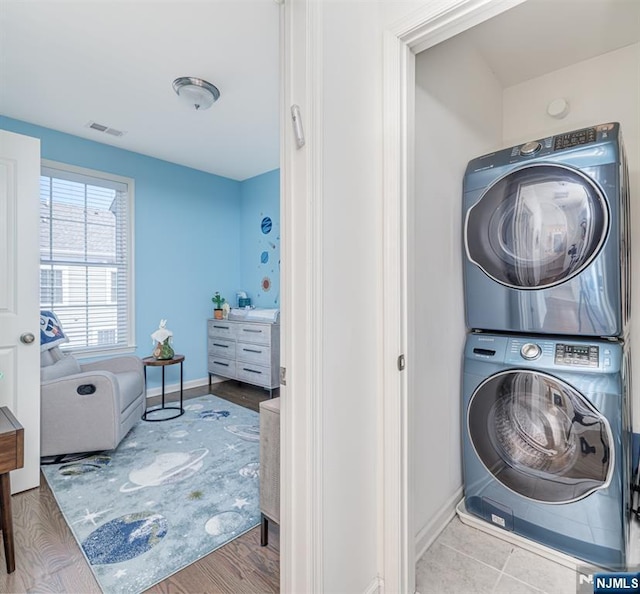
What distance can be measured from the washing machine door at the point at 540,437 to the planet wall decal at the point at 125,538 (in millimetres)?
1613

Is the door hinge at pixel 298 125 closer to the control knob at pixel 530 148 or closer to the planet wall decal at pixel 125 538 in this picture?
the control knob at pixel 530 148

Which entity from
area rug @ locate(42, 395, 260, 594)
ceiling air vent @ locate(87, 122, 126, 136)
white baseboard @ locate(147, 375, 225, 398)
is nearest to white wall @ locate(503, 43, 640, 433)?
area rug @ locate(42, 395, 260, 594)

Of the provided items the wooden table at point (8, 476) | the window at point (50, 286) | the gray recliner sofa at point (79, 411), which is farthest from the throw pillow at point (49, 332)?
the wooden table at point (8, 476)

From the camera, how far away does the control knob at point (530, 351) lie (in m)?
1.58

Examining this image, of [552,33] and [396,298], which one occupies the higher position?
[552,33]

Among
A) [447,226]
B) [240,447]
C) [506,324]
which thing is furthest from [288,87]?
[240,447]

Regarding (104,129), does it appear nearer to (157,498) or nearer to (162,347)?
(162,347)

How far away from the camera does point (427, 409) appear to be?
1620mm

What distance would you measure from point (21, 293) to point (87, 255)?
154cm

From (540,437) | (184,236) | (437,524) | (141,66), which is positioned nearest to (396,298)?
(540,437)

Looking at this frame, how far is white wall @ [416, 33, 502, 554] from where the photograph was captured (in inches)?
61.3

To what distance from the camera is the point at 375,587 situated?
1.30 metres

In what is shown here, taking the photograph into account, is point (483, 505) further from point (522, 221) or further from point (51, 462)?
point (51, 462)

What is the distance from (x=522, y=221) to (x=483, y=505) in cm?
138
